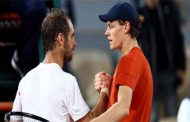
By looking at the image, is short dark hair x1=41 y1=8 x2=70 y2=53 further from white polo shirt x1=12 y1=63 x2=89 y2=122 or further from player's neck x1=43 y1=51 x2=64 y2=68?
white polo shirt x1=12 y1=63 x2=89 y2=122

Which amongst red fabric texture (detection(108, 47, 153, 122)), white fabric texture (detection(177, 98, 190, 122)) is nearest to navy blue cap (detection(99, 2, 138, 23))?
red fabric texture (detection(108, 47, 153, 122))

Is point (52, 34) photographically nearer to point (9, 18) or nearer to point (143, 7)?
point (9, 18)

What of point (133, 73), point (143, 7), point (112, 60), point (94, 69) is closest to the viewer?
point (133, 73)

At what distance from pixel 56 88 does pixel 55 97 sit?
6cm

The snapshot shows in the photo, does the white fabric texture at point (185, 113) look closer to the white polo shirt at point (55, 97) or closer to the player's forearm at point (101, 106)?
the player's forearm at point (101, 106)

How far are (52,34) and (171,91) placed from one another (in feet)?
16.2

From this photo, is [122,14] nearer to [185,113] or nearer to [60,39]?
[60,39]

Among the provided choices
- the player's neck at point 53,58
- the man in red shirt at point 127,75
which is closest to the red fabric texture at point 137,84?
the man in red shirt at point 127,75

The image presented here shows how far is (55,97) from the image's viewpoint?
243 inches

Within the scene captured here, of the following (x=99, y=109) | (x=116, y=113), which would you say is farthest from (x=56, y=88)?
(x=116, y=113)

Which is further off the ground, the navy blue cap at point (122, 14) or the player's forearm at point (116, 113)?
the navy blue cap at point (122, 14)

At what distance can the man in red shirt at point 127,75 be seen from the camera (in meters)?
5.88

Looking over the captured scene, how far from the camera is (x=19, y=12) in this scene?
933 cm

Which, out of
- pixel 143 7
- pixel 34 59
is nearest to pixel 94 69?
pixel 143 7
